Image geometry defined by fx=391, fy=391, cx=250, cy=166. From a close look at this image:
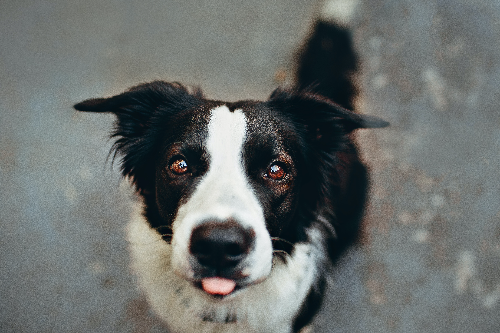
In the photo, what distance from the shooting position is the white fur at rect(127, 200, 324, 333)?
141 cm

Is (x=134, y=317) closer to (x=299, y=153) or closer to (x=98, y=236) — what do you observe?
(x=98, y=236)

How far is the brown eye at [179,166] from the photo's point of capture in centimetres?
126

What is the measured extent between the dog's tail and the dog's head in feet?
0.22

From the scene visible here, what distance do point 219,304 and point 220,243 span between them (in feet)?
1.67

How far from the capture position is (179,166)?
1274mm

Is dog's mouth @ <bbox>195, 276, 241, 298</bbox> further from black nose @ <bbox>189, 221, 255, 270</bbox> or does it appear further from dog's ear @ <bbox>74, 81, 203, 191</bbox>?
dog's ear @ <bbox>74, 81, 203, 191</bbox>

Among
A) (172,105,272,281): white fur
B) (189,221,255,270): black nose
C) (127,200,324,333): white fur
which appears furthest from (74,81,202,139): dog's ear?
(189,221,255,270): black nose

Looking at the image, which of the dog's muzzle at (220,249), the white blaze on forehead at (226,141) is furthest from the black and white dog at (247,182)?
the dog's muzzle at (220,249)

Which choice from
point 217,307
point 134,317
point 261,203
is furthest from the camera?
point 217,307

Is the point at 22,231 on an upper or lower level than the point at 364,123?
lower

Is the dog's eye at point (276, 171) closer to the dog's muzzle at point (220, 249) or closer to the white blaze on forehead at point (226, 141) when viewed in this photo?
the white blaze on forehead at point (226, 141)

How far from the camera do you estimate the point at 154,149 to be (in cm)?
142

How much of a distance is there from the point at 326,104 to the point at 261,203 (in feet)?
1.46

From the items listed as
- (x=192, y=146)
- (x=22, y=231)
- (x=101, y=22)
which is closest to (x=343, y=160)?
(x=192, y=146)
